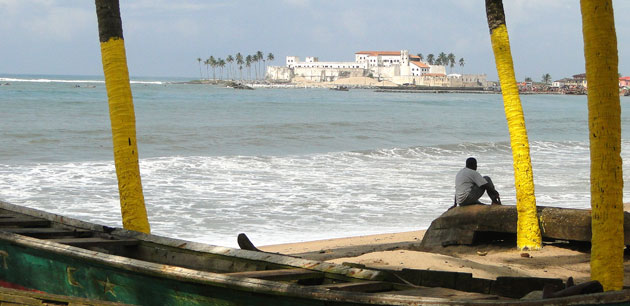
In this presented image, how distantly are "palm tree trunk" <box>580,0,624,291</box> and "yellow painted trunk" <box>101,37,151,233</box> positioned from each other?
13.3 ft

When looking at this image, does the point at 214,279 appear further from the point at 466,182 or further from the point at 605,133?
the point at 466,182

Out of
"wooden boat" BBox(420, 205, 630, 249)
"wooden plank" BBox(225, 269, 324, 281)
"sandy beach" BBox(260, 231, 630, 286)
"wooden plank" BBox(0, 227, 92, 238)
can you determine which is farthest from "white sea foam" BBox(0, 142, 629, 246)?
"wooden plank" BBox(225, 269, 324, 281)

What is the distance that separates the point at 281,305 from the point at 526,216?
17.2ft

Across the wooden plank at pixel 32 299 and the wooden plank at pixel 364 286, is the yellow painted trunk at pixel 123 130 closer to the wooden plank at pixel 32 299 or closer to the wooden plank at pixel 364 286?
the wooden plank at pixel 32 299

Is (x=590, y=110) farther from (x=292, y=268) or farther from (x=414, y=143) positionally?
(x=414, y=143)

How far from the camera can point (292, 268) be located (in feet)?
17.1

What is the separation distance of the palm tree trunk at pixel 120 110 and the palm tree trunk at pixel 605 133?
4.06 m

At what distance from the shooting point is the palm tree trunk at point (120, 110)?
697cm

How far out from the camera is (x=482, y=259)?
873 cm

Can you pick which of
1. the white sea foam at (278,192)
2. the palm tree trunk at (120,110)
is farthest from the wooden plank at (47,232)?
the white sea foam at (278,192)

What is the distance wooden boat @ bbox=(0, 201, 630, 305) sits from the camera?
13.2 feet

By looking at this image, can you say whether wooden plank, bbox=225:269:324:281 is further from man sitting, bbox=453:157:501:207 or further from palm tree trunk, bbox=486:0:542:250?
man sitting, bbox=453:157:501:207

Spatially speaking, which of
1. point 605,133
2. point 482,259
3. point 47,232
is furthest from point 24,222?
point 605,133

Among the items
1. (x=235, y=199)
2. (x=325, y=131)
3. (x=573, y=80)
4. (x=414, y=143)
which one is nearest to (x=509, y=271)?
(x=235, y=199)
